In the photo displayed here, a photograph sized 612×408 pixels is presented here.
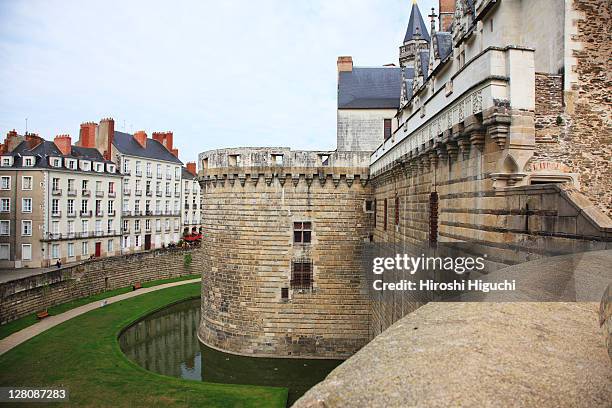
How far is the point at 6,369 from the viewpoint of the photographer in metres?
15.8

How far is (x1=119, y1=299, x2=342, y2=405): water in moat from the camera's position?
16422mm

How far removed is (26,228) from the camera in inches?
1293

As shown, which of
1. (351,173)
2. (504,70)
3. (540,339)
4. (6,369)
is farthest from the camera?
(351,173)

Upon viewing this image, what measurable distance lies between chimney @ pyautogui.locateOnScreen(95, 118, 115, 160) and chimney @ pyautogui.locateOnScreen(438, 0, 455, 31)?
30567 mm

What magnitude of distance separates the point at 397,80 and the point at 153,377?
725 inches

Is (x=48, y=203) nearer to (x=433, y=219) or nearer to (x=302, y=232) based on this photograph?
(x=302, y=232)

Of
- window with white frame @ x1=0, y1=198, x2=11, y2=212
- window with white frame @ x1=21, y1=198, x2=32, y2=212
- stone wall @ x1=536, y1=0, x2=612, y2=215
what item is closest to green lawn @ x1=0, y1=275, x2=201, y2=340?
window with white frame @ x1=21, y1=198, x2=32, y2=212

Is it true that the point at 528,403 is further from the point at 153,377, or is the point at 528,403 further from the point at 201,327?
the point at 201,327

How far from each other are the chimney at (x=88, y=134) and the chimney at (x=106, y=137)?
19.3 inches

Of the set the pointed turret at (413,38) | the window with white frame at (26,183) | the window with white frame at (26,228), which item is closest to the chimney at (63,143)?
the window with white frame at (26,183)

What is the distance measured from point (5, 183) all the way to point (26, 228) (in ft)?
Answer: 12.4

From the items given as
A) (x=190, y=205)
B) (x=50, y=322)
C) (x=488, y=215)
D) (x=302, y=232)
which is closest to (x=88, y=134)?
(x=190, y=205)

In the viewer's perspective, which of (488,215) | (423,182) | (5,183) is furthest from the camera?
(5,183)

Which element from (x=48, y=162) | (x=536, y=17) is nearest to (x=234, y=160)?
(x=536, y=17)
